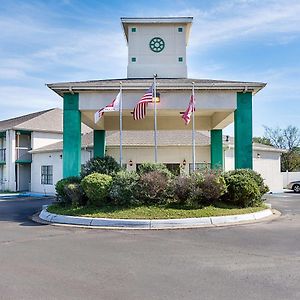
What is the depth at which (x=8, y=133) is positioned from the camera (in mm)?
34719

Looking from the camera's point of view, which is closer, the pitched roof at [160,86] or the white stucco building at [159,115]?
the pitched roof at [160,86]

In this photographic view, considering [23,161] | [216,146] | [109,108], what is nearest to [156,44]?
[109,108]

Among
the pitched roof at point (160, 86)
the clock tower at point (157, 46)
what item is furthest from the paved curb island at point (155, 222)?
the clock tower at point (157, 46)

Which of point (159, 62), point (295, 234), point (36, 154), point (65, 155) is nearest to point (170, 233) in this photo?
point (295, 234)

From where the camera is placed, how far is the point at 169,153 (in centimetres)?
2719

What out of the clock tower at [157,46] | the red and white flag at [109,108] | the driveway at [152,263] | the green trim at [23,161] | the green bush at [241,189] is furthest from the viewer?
the green trim at [23,161]

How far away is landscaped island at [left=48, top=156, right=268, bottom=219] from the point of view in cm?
1357

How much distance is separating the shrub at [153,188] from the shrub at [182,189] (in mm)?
279

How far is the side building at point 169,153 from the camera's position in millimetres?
27062

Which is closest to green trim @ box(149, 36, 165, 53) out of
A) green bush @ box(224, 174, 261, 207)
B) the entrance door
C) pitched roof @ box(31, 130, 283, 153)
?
pitched roof @ box(31, 130, 283, 153)

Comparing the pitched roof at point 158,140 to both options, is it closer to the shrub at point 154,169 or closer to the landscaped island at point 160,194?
the shrub at point 154,169

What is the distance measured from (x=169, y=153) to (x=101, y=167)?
12088 millimetres

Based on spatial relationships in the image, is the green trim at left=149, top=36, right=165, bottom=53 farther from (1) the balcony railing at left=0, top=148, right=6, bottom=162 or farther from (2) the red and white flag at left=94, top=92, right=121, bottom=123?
(1) the balcony railing at left=0, top=148, right=6, bottom=162

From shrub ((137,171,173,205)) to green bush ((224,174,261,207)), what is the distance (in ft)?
7.52
